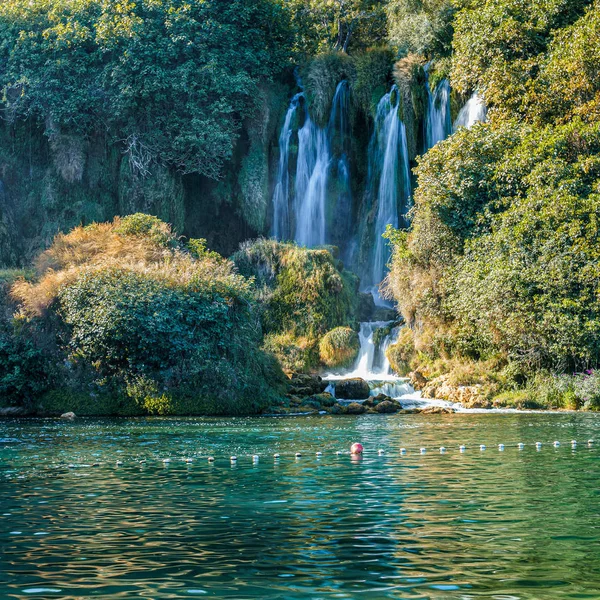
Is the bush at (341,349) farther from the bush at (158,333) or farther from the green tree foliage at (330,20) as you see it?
the green tree foliage at (330,20)

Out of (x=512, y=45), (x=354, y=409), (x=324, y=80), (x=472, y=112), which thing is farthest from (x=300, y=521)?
(x=324, y=80)

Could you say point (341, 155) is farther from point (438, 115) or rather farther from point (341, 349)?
point (341, 349)

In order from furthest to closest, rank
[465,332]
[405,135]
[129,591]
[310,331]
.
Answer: [405,135], [310,331], [465,332], [129,591]

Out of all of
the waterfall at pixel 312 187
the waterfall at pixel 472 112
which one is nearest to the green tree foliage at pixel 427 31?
the waterfall at pixel 472 112

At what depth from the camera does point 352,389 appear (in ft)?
104

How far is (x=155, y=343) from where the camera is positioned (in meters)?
28.3

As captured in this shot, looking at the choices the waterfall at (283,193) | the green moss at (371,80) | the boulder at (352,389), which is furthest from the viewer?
the waterfall at (283,193)

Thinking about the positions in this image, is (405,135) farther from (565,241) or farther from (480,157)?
(565,241)

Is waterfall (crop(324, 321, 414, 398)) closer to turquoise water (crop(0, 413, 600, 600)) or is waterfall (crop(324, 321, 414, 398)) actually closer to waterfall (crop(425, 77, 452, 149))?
waterfall (crop(425, 77, 452, 149))

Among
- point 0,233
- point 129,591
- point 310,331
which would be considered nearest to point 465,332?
point 310,331

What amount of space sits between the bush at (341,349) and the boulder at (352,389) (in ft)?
16.9

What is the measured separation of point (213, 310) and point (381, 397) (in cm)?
643

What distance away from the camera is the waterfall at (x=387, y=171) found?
1686 inches

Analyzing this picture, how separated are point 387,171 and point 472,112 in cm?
507
